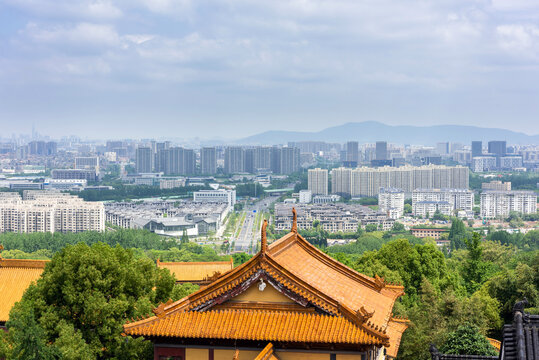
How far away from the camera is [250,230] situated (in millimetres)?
89062

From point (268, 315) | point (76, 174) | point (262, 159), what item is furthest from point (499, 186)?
point (268, 315)

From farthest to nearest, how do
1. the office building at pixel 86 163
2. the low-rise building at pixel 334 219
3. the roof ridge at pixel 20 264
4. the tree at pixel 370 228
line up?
the office building at pixel 86 163, the low-rise building at pixel 334 219, the tree at pixel 370 228, the roof ridge at pixel 20 264

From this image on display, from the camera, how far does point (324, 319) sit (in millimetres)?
8633

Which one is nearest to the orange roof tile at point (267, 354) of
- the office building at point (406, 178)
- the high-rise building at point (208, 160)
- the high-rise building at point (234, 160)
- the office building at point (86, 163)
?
the office building at point (406, 178)

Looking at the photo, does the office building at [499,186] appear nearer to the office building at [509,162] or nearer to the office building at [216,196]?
the office building at [216,196]

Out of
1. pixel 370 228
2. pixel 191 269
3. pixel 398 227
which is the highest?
pixel 191 269

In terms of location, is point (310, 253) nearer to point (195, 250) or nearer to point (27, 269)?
point (27, 269)

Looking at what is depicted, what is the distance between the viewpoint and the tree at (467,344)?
1303 centimetres

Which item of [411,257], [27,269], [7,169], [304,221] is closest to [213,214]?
[304,221]

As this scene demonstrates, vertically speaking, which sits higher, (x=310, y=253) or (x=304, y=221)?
(x=310, y=253)

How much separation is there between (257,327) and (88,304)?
3919 mm

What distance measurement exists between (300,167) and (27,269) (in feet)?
572

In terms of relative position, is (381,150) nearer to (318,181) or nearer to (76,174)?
(318,181)

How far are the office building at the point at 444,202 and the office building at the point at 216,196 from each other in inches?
1172
